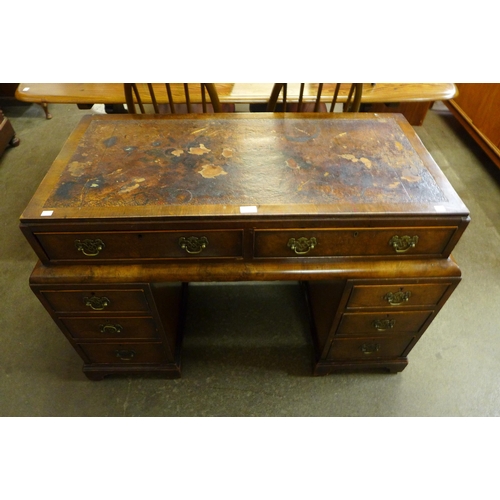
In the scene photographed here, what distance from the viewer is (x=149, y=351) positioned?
4.44ft

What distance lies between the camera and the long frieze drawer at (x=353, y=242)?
985 millimetres

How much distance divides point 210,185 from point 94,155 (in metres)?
0.41

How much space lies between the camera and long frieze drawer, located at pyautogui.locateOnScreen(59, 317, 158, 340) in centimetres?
119

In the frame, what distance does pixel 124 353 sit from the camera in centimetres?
134

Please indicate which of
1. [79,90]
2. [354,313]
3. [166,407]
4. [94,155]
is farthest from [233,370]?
[79,90]

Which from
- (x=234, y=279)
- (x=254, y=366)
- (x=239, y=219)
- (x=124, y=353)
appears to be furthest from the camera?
(x=254, y=366)

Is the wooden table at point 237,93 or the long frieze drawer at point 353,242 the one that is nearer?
the long frieze drawer at point 353,242

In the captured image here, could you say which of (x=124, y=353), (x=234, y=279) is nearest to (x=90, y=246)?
(x=234, y=279)

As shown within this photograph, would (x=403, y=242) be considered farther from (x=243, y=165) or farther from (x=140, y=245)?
(x=140, y=245)

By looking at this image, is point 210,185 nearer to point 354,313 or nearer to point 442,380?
point 354,313

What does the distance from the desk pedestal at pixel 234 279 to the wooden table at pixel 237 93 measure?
1027mm

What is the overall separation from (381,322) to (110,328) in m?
0.95

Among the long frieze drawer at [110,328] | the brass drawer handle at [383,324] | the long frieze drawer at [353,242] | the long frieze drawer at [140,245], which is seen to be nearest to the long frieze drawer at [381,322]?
the brass drawer handle at [383,324]

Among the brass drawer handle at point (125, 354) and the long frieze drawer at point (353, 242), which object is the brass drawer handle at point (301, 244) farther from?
the brass drawer handle at point (125, 354)
